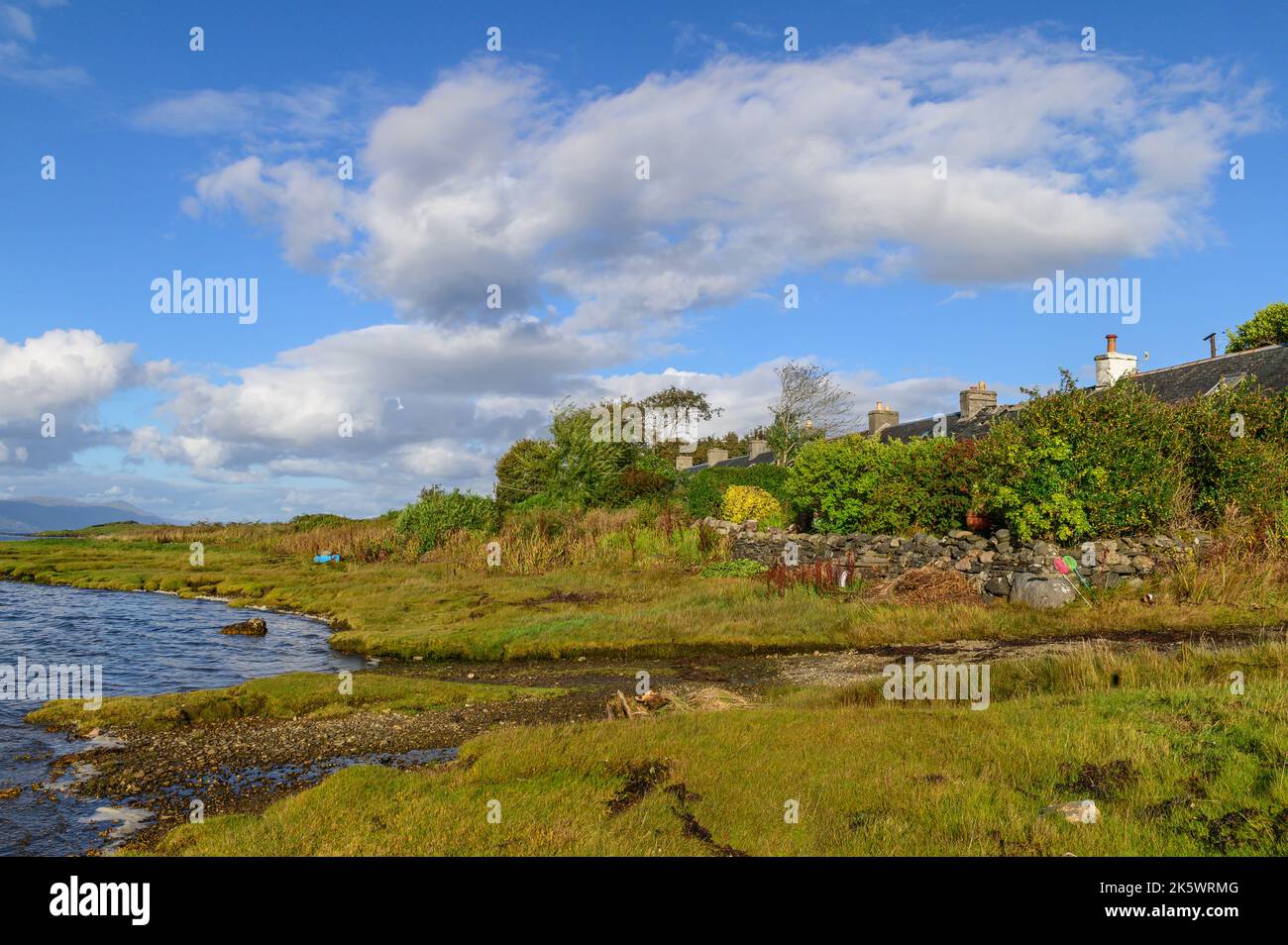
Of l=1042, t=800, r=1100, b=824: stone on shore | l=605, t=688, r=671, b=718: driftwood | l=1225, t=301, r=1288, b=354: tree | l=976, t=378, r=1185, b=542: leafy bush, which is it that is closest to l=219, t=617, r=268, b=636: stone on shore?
l=605, t=688, r=671, b=718: driftwood

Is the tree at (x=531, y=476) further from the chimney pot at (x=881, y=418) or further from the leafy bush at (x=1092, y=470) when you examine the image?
the leafy bush at (x=1092, y=470)

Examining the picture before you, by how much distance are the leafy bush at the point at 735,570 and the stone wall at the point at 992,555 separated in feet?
2.47

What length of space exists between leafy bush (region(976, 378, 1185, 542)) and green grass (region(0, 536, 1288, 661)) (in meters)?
2.26

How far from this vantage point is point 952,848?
6.21 m

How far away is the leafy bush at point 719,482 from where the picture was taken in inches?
1288

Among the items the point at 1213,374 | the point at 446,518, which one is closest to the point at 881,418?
the point at 1213,374

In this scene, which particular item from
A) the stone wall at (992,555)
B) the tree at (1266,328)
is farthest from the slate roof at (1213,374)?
the tree at (1266,328)

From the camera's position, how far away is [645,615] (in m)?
20.9

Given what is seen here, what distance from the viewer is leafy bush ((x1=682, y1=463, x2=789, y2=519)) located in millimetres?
32719

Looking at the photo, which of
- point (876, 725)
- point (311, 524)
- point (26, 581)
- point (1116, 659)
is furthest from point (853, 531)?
point (311, 524)

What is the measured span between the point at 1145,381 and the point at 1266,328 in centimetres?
1847
